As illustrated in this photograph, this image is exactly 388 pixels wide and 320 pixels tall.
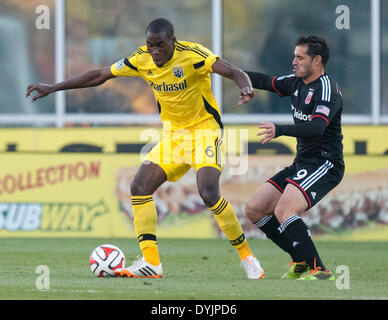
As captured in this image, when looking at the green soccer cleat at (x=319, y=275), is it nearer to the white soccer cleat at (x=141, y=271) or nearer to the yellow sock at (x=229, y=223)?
the yellow sock at (x=229, y=223)

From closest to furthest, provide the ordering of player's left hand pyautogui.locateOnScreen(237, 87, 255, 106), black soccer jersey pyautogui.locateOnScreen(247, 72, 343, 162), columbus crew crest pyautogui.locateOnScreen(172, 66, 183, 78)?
player's left hand pyautogui.locateOnScreen(237, 87, 255, 106) < black soccer jersey pyautogui.locateOnScreen(247, 72, 343, 162) < columbus crew crest pyautogui.locateOnScreen(172, 66, 183, 78)

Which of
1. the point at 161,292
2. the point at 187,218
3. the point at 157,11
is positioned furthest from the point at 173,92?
the point at 157,11

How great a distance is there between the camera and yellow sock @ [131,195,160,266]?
27.4 ft

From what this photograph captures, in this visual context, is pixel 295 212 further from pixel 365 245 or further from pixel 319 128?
pixel 365 245

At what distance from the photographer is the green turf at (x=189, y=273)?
691 cm

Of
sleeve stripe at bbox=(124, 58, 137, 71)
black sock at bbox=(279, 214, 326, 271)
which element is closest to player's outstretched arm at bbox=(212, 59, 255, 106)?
sleeve stripe at bbox=(124, 58, 137, 71)

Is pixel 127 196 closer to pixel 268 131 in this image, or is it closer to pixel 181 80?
pixel 181 80

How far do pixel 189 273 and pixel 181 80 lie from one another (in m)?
1.82

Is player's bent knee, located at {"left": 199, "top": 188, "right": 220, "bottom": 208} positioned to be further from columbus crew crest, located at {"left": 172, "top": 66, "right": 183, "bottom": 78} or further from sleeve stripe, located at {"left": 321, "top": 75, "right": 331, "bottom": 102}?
sleeve stripe, located at {"left": 321, "top": 75, "right": 331, "bottom": 102}

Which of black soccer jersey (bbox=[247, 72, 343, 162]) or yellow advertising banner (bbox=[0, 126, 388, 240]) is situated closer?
black soccer jersey (bbox=[247, 72, 343, 162])

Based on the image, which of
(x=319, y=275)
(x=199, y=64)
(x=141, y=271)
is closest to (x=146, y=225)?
(x=141, y=271)

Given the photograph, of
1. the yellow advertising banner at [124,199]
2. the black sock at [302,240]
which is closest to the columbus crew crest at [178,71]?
the black sock at [302,240]

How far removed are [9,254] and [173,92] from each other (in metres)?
3.42
